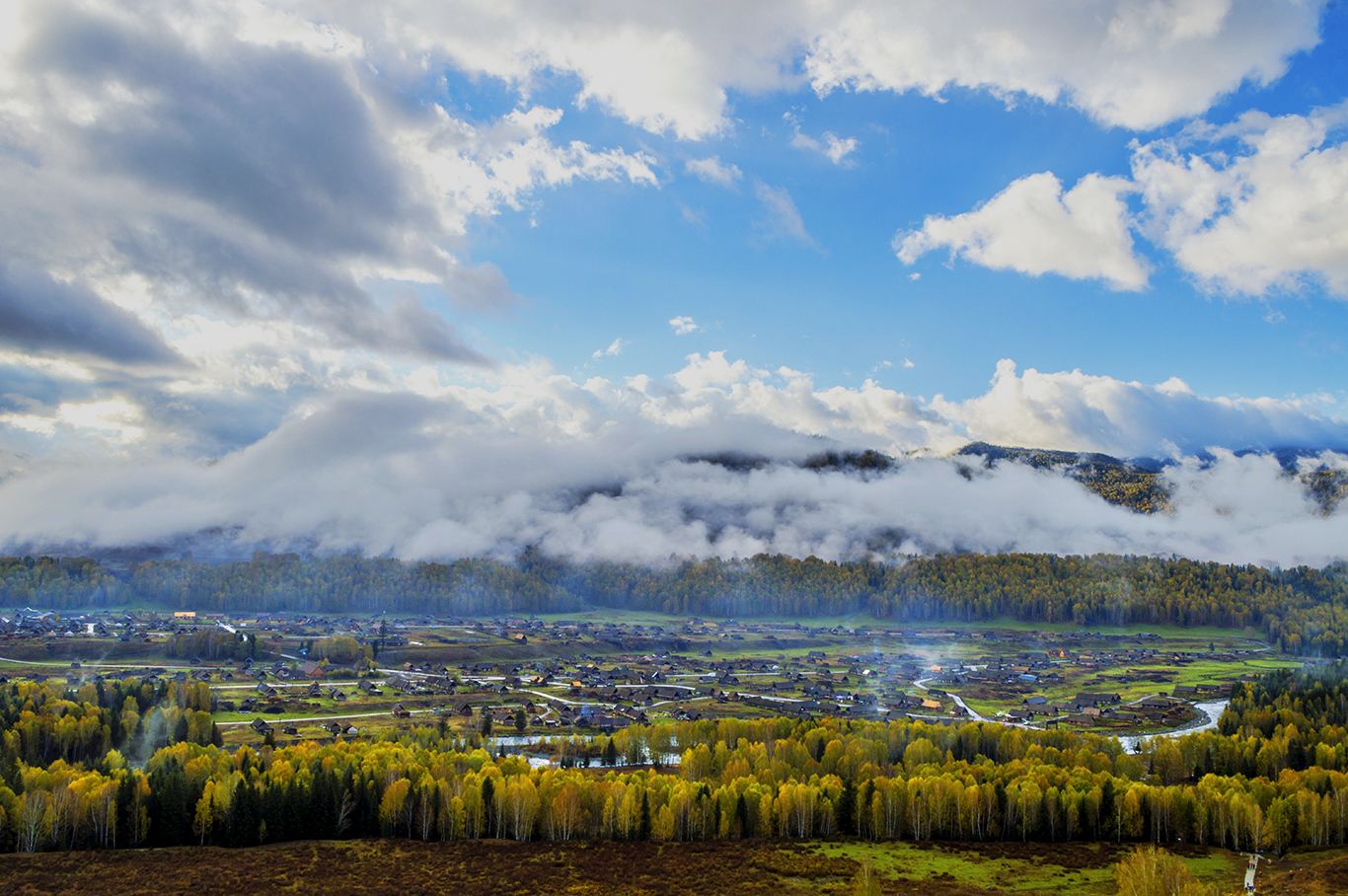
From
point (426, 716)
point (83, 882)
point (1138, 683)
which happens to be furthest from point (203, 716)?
point (1138, 683)

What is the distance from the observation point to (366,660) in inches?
7618

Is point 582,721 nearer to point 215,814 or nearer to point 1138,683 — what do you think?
point 215,814

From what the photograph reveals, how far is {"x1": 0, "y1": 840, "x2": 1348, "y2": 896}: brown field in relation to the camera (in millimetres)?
69688

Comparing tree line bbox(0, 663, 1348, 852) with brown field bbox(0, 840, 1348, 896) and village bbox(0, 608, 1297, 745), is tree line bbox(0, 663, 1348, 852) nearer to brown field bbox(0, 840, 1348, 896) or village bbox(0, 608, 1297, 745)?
brown field bbox(0, 840, 1348, 896)

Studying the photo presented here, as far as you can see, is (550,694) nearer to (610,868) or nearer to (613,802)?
(613,802)

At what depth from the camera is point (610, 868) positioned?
74750 millimetres

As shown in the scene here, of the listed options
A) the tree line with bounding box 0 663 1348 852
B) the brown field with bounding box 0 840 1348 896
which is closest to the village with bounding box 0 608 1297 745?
the tree line with bounding box 0 663 1348 852

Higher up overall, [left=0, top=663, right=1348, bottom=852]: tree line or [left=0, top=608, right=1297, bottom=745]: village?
[left=0, top=663, right=1348, bottom=852]: tree line

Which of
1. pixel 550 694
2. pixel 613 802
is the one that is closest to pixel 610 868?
pixel 613 802

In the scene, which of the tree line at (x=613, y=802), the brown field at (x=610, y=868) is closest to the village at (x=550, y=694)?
the tree line at (x=613, y=802)

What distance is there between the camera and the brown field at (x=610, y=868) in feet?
229

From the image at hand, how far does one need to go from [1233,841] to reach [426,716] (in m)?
105

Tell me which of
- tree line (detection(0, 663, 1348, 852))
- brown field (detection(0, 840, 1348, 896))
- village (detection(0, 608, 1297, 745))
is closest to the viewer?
brown field (detection(0, 840, 1348, 896))

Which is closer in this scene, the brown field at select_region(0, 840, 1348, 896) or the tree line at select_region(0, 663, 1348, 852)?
the brown field at select_region(0, 840, 1348, 896)
